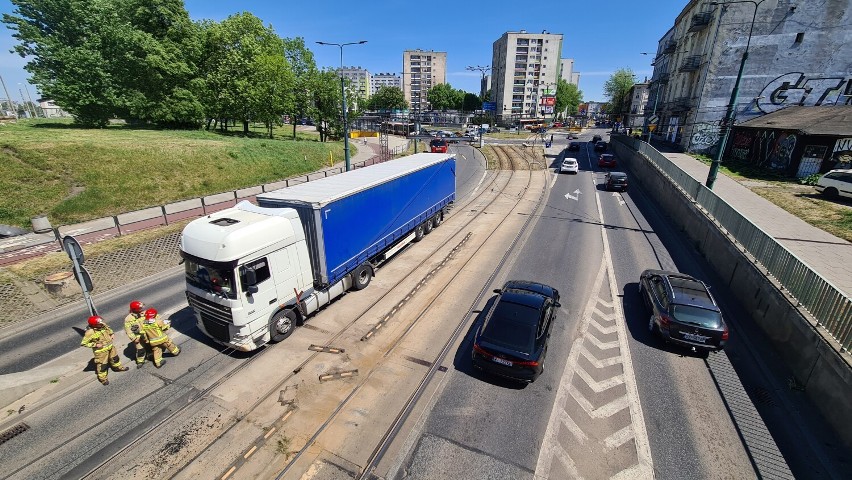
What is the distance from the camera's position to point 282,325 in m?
10.4

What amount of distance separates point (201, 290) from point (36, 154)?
23.3 meters

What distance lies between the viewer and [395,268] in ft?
50.5

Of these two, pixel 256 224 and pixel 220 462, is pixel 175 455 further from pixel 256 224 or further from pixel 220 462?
pixel 256 224

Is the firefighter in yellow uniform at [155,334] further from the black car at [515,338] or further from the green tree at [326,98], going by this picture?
the green tree at [326,98]

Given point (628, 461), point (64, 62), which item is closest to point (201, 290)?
point (628, 461)

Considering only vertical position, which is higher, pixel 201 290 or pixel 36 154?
pixel 36 154

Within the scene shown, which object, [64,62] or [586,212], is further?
[64,62]

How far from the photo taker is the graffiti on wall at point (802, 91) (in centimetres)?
3172

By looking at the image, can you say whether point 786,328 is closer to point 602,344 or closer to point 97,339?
point 602,344

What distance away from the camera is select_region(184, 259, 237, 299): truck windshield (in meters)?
8.84

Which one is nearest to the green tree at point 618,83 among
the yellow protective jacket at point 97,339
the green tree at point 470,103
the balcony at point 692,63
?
the green tree at point 470,103

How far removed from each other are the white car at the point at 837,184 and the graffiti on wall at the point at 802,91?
17.1 meters

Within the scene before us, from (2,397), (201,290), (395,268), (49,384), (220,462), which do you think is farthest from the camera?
(395,268)

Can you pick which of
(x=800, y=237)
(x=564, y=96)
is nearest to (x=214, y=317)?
(x=800, y=237)
